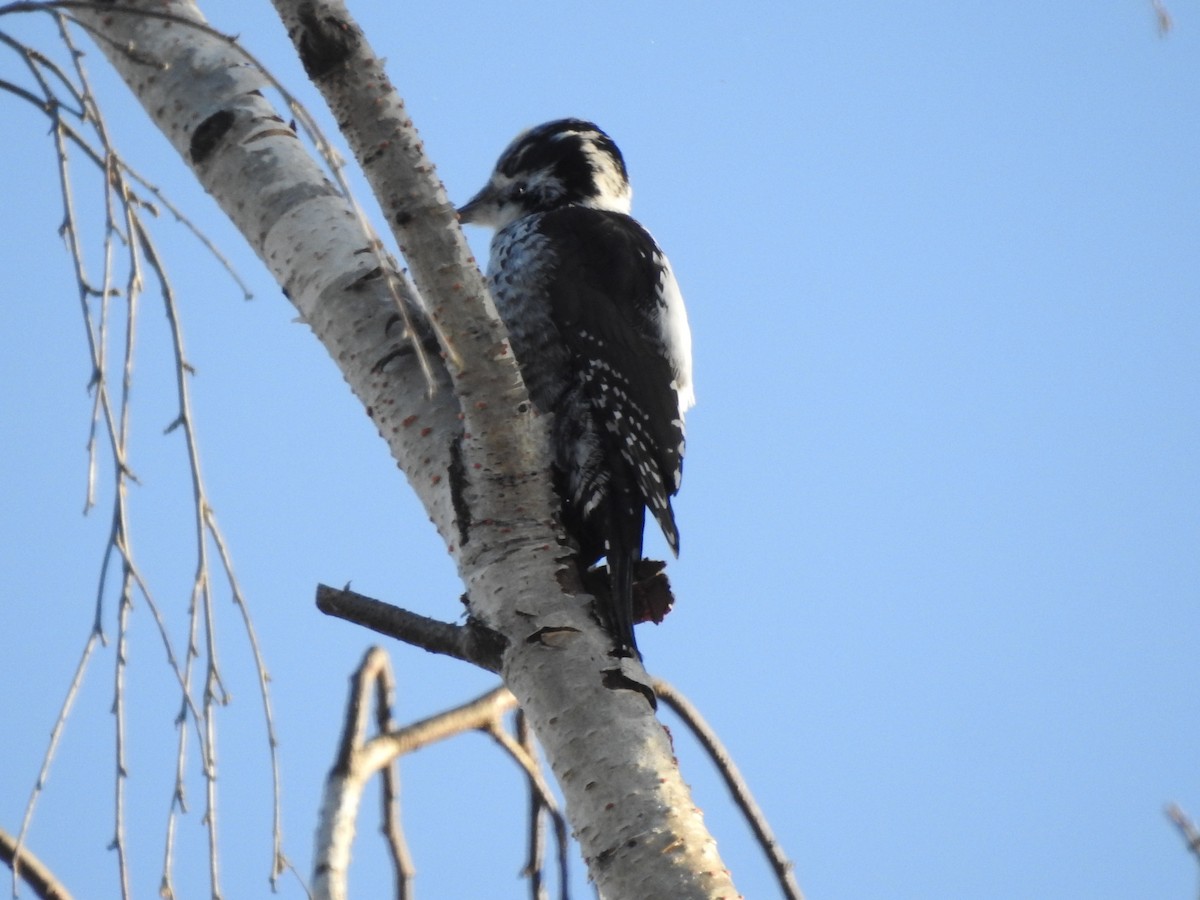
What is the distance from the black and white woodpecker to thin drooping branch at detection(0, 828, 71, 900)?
2.92 feet

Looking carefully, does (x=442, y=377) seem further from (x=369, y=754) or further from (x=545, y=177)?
(x=545, y=177)

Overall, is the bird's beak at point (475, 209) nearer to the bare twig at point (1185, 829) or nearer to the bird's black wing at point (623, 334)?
the bird's black wing at point (623, 334)

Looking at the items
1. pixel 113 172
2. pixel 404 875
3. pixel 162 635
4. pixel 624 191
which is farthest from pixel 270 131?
pixel 624 191

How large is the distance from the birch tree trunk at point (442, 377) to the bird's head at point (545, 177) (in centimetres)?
153

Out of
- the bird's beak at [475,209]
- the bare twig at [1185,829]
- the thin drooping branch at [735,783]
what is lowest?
the bare twig at [1185,829]

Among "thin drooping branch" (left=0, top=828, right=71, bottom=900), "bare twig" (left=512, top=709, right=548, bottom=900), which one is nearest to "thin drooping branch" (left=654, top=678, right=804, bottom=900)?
"bare twig" (left=512, top=709, right=548, bottom=900)

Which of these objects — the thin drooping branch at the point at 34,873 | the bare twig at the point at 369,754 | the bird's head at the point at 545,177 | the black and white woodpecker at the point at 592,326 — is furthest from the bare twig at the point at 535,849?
the bird's head at the point at 545,177

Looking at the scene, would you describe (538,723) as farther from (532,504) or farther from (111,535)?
(111,535)

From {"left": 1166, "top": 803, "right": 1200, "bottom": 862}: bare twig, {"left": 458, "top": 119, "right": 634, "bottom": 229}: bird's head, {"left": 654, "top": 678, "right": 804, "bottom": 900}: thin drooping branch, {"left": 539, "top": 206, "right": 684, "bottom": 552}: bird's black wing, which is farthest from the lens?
{"left": 458, "top": 119, "right": 634, "bottom": 229}: bird's head

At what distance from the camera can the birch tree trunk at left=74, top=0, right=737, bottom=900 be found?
151 cm

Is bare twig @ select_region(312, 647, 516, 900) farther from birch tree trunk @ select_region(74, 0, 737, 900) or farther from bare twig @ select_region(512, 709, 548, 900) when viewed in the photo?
birch tree trunk @ select_region(74, 0, 737, 900)

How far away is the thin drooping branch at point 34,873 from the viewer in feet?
6.10

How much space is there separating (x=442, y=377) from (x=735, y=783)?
→ 94cm

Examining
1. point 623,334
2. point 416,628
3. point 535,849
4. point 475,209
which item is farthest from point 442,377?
point 475,209
